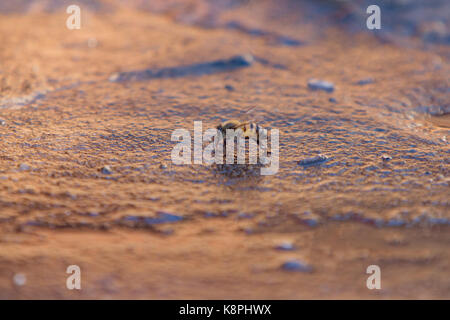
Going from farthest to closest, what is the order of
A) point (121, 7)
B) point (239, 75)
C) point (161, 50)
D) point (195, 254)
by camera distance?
point (121, 7) < point (161, 50) < point (239, 75) < point (195, 254)

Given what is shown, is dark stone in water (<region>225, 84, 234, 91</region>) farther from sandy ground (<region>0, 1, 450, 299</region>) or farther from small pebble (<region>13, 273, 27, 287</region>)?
small pebble (<region>13, 273, 27, 287</region>)

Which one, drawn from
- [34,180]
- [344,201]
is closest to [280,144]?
[344,201]

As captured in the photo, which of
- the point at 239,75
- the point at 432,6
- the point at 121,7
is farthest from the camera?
the point at 121,7

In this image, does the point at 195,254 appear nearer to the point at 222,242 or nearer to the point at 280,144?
the point at 222,242

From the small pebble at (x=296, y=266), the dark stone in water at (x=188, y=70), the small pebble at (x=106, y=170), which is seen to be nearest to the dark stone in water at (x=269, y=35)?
the dark stone in water at (x=188, y=70)

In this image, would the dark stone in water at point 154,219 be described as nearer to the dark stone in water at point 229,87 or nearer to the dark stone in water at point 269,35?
the dark stone in water at point 229,87

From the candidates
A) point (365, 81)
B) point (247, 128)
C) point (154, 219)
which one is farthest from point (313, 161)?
point (365, 81)

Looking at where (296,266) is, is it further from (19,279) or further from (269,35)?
(269,35)
